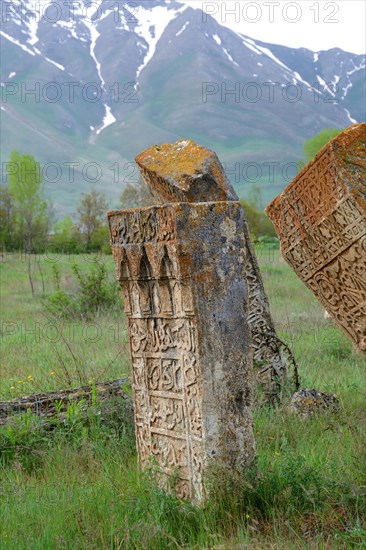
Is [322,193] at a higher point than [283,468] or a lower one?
higher

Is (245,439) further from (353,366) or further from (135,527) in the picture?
(353,366)

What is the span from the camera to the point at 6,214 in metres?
48.2

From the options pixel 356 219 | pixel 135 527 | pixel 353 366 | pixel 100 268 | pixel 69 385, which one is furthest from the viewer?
pixel 100 268

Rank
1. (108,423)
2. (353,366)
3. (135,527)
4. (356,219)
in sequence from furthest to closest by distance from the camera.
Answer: (353,366), (108,423), (356,219), (135,527)

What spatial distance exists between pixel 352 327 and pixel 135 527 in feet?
10.0

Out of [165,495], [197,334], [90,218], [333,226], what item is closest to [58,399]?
[165,495]

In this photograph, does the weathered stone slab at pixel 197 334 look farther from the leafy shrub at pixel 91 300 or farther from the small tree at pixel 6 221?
the small tree at pixel 6 221

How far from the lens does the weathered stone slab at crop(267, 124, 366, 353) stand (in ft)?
20.4

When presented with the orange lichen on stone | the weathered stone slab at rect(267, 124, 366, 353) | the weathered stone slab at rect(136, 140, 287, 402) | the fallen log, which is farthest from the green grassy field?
the orange lichen on stone

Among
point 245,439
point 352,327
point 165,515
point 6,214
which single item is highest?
point 6,214

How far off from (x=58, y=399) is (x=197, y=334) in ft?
8.59

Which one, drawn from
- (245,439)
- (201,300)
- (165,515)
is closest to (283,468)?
(245,439)

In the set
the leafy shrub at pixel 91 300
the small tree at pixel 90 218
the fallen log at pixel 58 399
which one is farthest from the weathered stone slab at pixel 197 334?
the small tree at pixel 90 218

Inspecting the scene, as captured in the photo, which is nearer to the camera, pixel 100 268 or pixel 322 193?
pixel 322 193
